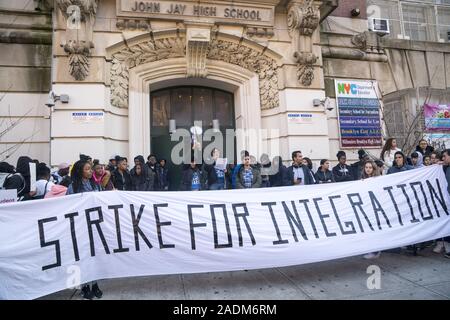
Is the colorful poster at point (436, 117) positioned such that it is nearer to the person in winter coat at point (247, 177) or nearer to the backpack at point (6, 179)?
the person in winter coat at point (247, 177)

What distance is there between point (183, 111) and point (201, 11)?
2.93 metres

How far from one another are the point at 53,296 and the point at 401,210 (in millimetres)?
5300

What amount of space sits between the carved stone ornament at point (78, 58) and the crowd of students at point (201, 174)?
2322 mm

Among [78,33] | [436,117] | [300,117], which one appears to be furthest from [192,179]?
[436,117]

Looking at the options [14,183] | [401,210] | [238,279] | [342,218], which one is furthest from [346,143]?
[14,183]

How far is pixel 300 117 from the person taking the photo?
8766 millimetres

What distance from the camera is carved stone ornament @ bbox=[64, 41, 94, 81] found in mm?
7367

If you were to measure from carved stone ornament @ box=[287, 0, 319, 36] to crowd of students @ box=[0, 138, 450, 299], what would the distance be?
394cm

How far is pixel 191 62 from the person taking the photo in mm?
8516

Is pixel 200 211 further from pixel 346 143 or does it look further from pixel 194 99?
pixel 346 143

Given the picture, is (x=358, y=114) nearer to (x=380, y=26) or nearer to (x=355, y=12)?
(x=380, y=26)

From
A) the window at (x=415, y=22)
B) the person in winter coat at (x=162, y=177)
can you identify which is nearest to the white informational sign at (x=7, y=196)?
the person in winter coat at (x=162, y=177)

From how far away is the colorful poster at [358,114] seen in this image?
9609mm

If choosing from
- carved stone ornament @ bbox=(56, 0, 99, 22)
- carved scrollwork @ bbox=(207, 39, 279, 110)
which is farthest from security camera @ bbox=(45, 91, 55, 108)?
carved scrollwork @ bbox=(207, 39, 279, 110)
